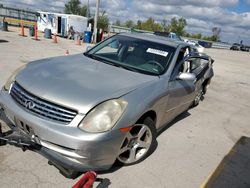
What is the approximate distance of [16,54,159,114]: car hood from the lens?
2.65 m

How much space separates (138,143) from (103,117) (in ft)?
2.77

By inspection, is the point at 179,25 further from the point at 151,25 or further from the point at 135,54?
the point at 135,54

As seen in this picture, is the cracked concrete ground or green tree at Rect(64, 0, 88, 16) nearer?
the cracked concrete ground

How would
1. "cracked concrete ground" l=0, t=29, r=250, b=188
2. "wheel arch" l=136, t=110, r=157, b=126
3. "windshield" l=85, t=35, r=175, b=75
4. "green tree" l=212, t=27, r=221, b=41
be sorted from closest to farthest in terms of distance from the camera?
"cracked concrete ground" l=0, t=29, r=250, b=188 < "wheel arch" l=136, t=110, r=157, b=126 < "windshield" l=85, t=35, r=175, b=75 < "green tree" l=212, t=27, r=221, b=41

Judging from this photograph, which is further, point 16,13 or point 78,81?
point 16,13

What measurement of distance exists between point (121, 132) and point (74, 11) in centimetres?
6731

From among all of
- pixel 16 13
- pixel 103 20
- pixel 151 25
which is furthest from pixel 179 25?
pixel 16 13

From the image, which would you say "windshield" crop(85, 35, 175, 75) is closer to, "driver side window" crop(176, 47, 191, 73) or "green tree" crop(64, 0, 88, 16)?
"driver side window" crop(176, 47, 191, 73)

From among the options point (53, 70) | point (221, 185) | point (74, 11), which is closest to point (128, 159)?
point (221, 185)

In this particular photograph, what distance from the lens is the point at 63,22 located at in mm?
25891

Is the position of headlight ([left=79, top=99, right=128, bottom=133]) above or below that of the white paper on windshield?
below

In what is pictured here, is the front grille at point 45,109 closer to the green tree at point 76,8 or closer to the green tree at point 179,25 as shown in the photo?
the green tree at point 76,8

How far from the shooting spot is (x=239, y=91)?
9.57 meters

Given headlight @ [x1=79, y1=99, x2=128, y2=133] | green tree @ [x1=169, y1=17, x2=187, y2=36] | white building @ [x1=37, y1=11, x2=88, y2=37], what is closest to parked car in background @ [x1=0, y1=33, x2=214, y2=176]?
headlight @ [x1=79, y1=99, x2=128, y2=133]
